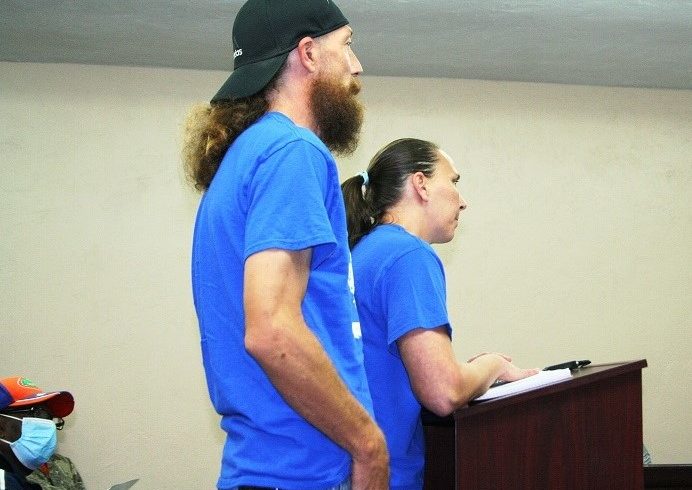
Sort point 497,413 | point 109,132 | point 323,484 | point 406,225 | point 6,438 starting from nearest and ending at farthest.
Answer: point 323,484 < point 497,413 < point 406,225 < point 6,438 < point 109,132

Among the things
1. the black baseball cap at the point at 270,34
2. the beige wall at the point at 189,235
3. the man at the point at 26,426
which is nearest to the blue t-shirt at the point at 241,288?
the black baseball cap at the point at 270,34

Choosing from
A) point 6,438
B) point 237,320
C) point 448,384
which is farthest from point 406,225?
point 6,438

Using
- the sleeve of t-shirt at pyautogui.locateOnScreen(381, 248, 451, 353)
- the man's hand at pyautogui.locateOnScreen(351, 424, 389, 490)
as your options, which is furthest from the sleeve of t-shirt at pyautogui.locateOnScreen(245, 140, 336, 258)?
the sleeve of t-shirt at pyautogui.locateOnScreen(381, 248, 451, 353)

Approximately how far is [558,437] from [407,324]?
34 centimetres

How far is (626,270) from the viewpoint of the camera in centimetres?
518

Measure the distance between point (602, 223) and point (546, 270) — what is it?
0.43 meters

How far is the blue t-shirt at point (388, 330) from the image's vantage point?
1773 mm

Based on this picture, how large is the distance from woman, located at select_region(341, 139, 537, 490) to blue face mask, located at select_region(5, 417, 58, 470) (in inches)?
61.8

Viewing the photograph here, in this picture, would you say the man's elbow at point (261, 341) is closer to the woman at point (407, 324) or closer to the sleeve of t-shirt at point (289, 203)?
the sleeve of t-shirt at point (289, 203)

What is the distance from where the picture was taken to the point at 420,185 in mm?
2094

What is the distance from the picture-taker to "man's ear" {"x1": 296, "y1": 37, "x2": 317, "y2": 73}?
1.47 metres

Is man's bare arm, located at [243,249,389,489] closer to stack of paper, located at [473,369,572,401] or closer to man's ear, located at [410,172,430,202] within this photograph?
stack of paper, located at [473,369,572,401]

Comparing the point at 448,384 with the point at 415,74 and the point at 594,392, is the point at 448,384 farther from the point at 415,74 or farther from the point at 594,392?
the point at 415,74

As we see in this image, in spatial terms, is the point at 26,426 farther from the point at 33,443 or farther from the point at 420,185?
the point at 420,185
